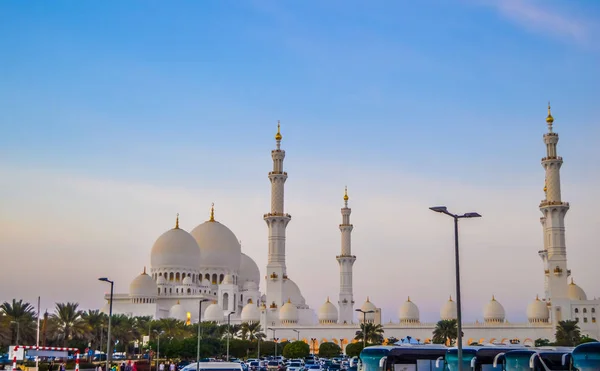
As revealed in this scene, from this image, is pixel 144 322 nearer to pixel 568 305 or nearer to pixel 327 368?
pixel 327 368

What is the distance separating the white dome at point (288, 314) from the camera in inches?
3693

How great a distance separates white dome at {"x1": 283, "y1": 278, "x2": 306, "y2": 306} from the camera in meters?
101

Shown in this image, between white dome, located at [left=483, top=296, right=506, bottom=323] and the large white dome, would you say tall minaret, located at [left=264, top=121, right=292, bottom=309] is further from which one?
white dome, located at [left=483, top=296, right=506, bottom=323]

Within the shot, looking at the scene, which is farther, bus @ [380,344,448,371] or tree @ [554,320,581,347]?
tree @ [554,320,581,347]

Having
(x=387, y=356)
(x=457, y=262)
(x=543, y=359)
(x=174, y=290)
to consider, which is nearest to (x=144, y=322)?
(x=174, y=290)

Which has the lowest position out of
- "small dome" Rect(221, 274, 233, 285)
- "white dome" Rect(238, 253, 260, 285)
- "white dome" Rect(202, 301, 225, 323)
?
"white dome" Rect(202, 301, 225, 323)

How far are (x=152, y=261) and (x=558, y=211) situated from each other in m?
55.2

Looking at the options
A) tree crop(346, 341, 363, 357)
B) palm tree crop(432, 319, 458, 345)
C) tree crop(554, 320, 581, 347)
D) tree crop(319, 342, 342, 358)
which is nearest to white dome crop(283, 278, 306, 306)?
tree crop(319, 342, 342, 358)

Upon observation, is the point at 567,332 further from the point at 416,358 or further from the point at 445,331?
the point at 416,358

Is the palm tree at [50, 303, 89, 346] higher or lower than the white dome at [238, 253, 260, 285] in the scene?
lower

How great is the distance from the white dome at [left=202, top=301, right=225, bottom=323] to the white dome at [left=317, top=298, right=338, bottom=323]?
12700 mm

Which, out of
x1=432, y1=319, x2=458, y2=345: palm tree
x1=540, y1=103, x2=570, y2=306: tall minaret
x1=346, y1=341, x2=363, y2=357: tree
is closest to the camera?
x1=346, y1=341, x2=363, y2=357: tree

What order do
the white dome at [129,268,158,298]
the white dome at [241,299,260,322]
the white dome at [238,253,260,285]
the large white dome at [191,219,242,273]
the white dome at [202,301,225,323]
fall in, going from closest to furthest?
the white dome at [241,299,260,322]
the white dome at [202,301,225,323]
the white dome at [129,268,158,298]
the large white dome at [191,219,242,273]
the white dome at [238,253,260,285]

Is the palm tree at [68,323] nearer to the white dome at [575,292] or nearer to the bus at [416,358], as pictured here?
the bus at [416,358]
